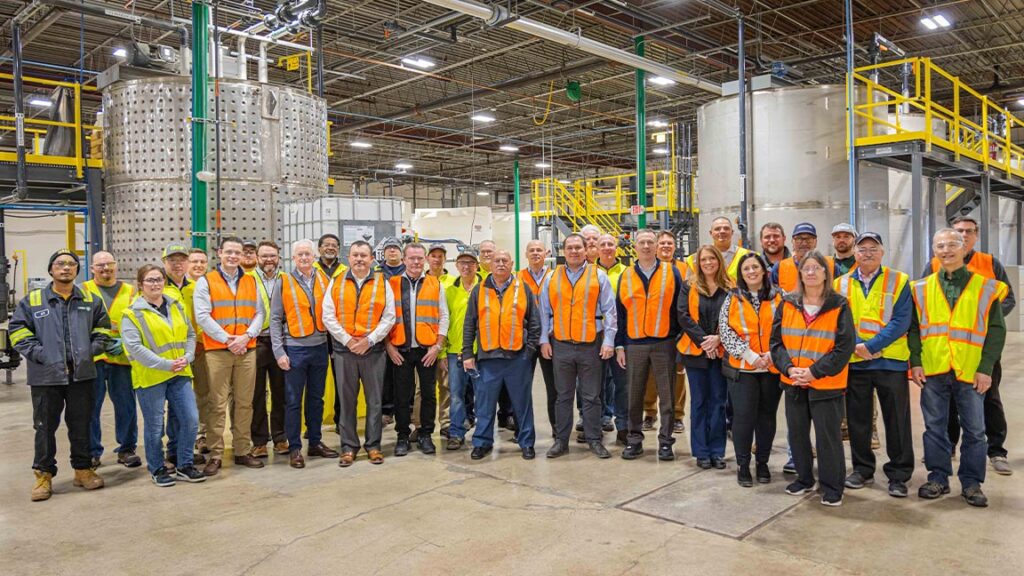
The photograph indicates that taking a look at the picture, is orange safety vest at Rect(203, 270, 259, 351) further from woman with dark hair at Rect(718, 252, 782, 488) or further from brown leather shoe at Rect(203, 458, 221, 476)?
woman with dark hair at Rect(718, 252, 782, 488)

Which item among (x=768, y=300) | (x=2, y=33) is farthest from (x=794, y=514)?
(x=2, y=33)

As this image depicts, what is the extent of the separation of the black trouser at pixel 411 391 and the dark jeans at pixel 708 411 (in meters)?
2.00

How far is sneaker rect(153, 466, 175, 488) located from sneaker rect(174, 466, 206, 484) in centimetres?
11

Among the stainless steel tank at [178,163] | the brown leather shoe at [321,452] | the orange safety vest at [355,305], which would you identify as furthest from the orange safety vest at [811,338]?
the stainless steel tank at [178,163]

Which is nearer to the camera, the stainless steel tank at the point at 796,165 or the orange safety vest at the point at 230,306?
the orange safety vest at the point at 230,306

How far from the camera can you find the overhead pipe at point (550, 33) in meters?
10.5

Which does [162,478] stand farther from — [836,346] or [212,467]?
[836,346]

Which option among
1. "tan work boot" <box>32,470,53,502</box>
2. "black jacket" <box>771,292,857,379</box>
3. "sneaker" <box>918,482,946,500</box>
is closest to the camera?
"black jacket" <box>771,292,857,379</box>

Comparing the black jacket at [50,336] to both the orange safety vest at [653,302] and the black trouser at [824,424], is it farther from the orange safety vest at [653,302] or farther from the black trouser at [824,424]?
the black trouser at [824,424]

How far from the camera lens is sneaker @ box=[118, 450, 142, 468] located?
5.40 meters

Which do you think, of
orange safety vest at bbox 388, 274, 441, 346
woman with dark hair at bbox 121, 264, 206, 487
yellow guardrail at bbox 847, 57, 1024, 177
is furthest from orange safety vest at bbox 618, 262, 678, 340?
yellow guardrail at bbox 847, 57, 1024, 177

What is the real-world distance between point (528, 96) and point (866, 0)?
903cm

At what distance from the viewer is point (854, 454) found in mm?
4648

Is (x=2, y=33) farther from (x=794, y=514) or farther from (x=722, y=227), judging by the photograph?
(x=794, y=514)
